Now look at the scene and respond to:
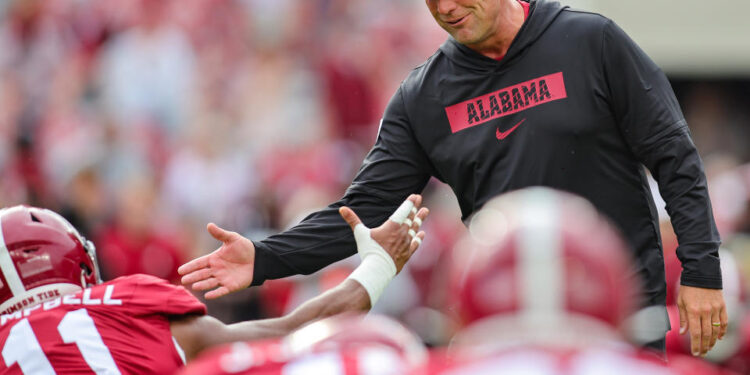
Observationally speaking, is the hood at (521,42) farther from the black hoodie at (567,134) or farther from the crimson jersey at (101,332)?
the crimson jersey at (101,332)

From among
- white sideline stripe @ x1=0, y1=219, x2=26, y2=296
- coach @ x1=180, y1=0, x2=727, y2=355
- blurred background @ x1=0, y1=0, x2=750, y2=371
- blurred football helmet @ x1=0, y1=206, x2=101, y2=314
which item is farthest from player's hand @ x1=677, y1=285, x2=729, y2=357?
blurred background @ x1=0, y1=0, x2=750, y2=371

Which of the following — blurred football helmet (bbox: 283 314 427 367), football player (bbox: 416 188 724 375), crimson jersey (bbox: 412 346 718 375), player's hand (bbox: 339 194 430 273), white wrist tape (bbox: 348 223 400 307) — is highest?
football player (bbox: 416 188 724 375)

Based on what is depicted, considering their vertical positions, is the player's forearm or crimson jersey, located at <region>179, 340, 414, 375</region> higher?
crimson jersey, located at <region>179, 340, 414, 375</region>

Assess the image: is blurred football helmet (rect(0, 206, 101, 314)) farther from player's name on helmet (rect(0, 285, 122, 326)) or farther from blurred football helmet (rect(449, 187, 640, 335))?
blurred football helmet (rect(449, 187, 640, 335))

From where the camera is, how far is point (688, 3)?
12.6 meters

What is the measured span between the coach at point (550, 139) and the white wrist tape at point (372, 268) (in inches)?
8.6

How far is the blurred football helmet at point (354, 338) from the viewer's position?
2.67 m

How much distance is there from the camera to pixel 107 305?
3.94 meters

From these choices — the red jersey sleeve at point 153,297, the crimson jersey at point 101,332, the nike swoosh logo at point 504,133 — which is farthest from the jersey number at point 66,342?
the nike swoosh logo at point 504,133

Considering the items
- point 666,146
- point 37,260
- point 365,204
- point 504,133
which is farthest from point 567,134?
point 37,260

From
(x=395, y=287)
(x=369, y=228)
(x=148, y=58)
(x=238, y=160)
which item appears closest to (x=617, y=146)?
(x=369, y=228)

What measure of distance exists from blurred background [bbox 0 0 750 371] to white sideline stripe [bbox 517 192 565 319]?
6.99 m

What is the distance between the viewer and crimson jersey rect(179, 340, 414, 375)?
8.19ft

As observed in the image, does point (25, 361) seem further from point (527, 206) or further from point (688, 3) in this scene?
point (688, 3)
